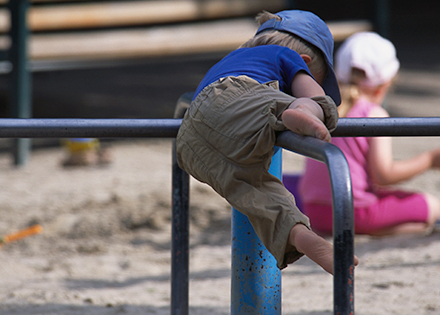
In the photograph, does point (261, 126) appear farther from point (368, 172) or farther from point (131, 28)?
point (131, 28)

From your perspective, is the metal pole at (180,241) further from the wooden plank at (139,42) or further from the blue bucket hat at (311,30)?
the wooden plank at (139,42)

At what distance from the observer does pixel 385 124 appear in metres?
1.16

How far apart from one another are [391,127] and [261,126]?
0.27m

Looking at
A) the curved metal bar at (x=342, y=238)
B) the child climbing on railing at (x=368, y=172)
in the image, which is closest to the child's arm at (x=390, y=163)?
the child climbing on railing at (x=368, y=172)

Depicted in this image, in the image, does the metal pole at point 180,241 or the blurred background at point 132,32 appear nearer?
the metal pole at point 180,241

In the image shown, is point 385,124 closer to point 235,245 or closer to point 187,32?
point 235,245

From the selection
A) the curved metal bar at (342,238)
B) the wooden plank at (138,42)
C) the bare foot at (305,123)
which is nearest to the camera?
the curved metal bar at (342,238)

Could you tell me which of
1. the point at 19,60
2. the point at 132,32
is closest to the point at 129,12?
the point at 132,32

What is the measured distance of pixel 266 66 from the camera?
1250 millimetres

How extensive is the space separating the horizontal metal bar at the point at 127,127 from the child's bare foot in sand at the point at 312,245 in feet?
0.76

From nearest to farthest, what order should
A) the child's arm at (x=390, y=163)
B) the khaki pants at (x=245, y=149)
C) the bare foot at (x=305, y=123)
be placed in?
1. the bare foot at (x=305, y=123)
2. the khaki pants at (x=245, y=149)
3. the child's arm at (x=390, y=163)

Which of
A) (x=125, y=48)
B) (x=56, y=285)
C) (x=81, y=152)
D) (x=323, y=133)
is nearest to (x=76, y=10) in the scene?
(x=125, y=48)

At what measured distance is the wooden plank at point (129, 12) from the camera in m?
4.34

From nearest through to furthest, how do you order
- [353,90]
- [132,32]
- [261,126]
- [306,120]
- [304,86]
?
[306,120] → [261,126] → [304,86] → [353,90] → [132,32]
